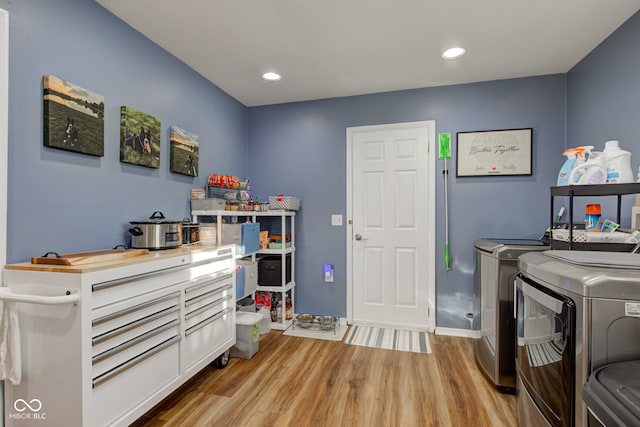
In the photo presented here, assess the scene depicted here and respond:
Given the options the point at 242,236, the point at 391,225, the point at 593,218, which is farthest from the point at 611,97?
the point at 242,236

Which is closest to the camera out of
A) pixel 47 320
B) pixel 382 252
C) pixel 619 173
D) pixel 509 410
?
pixel 47 320

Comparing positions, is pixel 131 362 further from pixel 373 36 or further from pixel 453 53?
pixel 453 53

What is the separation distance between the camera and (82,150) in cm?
177

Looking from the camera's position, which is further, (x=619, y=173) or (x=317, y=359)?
(x=317, y=359)

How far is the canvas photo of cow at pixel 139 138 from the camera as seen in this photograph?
2043mm

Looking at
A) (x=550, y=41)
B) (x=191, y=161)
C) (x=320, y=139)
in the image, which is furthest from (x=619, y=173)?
(x=191, y=161)

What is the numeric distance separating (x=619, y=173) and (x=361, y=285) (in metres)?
2.25

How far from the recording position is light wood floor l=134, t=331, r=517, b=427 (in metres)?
1.83

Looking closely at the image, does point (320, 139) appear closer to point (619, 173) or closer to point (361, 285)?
point (361, 285)

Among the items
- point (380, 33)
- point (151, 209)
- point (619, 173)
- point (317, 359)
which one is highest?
point (380, 33)

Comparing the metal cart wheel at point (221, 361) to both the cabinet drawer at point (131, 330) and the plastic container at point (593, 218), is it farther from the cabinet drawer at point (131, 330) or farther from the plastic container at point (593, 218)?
the plastic container at point (593, 218)

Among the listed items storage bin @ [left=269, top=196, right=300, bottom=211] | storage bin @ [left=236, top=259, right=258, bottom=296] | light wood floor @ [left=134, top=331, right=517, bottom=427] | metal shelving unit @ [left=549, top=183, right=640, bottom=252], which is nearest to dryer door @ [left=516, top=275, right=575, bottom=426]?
metal shelving unit @ [left=549, top=183, right=640, bottom=252]

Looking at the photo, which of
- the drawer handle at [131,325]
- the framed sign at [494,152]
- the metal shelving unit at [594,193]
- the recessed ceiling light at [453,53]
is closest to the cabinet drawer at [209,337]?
the drawer handle at [131,325]

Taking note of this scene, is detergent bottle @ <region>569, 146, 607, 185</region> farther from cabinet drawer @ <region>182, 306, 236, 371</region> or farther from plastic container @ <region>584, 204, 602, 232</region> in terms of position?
cabinet drawer @ <region>182, 306, 236, 371</region>
